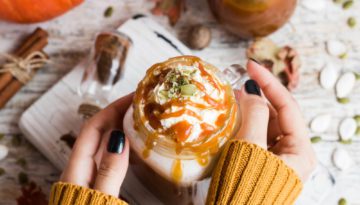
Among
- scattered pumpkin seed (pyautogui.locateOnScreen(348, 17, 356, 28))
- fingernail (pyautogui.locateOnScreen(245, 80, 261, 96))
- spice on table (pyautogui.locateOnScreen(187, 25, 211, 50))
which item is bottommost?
scattered pumpkin seed (pyautogui.locateOnScreen(348, 17, 356, 28))

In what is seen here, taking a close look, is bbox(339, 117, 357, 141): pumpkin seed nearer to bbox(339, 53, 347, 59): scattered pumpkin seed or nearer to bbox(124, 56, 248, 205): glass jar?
bbox(339, 53, 347, 59): scattered pumpkin seed

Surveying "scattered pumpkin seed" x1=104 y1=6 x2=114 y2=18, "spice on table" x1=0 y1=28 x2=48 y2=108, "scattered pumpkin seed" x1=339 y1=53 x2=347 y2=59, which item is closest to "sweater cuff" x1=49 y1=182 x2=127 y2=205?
"spice on table" x1=0 y1=28 x2=48 y2=108

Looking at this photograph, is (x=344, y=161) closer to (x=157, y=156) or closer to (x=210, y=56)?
(x=210, y=56)

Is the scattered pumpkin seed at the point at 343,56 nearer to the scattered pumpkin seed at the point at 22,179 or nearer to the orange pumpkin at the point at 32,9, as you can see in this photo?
the orange pumpkin at the point at 32,9

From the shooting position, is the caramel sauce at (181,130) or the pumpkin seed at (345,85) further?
the pumpkin seed at (345,85)

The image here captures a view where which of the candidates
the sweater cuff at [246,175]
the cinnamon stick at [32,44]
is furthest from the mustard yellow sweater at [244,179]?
the cinnamon stick at [32,44]

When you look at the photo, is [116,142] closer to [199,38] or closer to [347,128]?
[199,38]
